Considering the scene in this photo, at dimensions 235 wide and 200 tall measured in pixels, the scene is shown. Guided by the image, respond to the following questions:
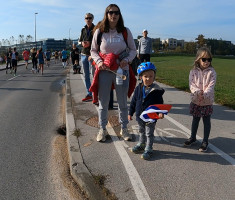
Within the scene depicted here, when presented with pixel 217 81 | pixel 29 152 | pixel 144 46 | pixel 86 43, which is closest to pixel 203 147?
pixel 29 152

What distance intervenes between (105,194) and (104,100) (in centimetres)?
186

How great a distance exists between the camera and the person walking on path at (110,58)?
4199 millimetres

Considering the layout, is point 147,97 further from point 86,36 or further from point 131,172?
point 86,36

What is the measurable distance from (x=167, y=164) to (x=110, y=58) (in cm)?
179

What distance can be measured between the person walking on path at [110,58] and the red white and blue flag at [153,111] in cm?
82

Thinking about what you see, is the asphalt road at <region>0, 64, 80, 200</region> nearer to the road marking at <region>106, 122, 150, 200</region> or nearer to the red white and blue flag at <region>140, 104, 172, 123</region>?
the road marking at <region>106, 122, 150, 200</region>

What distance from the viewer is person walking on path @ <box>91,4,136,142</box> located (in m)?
4.20

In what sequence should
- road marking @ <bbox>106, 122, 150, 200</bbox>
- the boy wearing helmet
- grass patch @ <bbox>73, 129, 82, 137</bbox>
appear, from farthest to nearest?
1. grass patch @ <bbox>73, 129, 82, 137</bbox>
2. the boy wearing helmet
3. road marking @ <bbox>106, 122, 150, 200</bbox>

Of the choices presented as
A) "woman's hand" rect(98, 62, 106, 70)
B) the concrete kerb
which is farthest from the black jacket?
the concrete kerb

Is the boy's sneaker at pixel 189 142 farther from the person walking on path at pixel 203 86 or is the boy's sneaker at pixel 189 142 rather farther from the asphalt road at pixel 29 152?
the asphalt road at pixel 29 152

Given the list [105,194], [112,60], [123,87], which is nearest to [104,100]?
[123,87]

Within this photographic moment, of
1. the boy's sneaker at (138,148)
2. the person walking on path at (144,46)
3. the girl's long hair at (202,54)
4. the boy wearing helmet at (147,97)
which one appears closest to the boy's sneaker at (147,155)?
the boy wearing helmet at (147,97)

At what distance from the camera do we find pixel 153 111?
3.64 metres

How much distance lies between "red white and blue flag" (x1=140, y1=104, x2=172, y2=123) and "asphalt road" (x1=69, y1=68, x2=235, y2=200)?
1.84 feet
